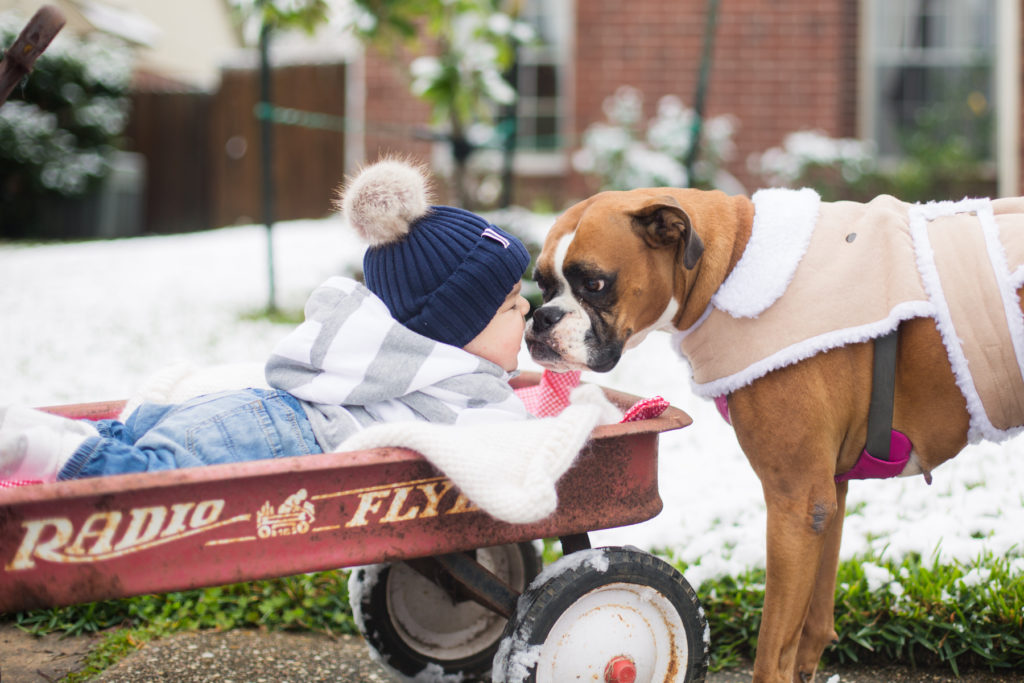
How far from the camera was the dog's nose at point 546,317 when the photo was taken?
2.60m

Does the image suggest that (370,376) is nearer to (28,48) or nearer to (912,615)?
(28,48)

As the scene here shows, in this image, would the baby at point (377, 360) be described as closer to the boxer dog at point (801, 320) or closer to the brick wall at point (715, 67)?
the boxer dog at point (801, 320)

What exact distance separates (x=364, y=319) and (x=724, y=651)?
1573 mm

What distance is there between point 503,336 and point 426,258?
0.31 meters

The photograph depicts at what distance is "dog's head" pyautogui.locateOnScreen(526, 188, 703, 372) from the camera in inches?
98.5

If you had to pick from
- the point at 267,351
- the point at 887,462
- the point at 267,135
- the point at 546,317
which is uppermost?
the point at 267,135

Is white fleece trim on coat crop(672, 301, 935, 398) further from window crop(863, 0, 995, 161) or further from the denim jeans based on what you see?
window crop(863, 0, 995, 161)

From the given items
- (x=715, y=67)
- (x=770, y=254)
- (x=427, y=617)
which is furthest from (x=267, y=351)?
(x=715, y=67)

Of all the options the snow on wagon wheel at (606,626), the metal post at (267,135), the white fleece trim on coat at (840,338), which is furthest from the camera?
the metal post at (267,135)

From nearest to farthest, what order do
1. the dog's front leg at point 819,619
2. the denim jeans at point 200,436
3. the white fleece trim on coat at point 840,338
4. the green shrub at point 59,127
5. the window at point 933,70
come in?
the denim jeans at point 200,436, the white fleece trim on coat at point 840,338, the dog's front leg at point 819,619, the window at point 933,70, the green shrub at point 59,127

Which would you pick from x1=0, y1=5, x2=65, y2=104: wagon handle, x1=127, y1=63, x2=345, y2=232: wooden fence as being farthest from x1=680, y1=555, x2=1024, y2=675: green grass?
x1=127, y1=63, x2=345, y2=232: wooden fence

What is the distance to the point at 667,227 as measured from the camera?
247cm

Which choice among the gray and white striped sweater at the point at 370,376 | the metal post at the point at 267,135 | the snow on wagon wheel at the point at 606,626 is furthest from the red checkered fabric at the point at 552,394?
the metal post at the point at 267,135

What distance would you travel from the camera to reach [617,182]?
9.29m
